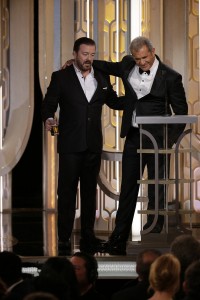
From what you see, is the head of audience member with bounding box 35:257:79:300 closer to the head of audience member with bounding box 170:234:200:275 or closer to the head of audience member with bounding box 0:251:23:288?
the head of audience member with bounding box 0:251:23:288

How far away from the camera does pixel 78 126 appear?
307 inches

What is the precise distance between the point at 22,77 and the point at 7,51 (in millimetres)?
255

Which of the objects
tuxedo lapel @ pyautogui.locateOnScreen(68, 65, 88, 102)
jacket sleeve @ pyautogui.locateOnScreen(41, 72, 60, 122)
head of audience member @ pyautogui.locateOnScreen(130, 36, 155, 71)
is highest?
head of audience member @ pyautogui.locateOnScreen(130, 36, 155, 71)


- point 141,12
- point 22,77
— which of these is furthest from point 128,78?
point 22,77

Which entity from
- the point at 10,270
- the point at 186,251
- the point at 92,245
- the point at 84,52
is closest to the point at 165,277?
the point at 186,251

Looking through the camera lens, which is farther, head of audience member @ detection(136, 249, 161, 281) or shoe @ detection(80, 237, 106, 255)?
shoe @ detection(80, 237, 106, 255)

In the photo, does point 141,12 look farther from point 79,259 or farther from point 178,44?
point 79,259

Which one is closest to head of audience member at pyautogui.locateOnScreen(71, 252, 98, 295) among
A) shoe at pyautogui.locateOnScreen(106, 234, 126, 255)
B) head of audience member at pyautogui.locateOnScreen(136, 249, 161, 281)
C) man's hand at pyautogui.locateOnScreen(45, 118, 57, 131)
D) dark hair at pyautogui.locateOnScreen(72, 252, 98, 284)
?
dark hair at pyautogui.locateOnScreen(72, 252, 98, 284)

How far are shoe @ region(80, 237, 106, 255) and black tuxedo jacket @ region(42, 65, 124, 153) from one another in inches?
23.2

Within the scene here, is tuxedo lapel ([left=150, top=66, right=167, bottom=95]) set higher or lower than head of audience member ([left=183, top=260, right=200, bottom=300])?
higher

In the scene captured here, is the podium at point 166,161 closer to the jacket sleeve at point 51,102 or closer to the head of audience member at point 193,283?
the jacket sleeve at point 51,102

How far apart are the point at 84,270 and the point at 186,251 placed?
0.54 meters

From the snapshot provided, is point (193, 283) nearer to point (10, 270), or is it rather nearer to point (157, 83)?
point (10, 270)

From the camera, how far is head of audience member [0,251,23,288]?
5.62 metres
